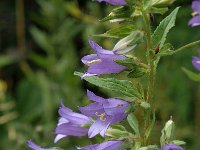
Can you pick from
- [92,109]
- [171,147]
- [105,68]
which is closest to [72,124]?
[92,109]

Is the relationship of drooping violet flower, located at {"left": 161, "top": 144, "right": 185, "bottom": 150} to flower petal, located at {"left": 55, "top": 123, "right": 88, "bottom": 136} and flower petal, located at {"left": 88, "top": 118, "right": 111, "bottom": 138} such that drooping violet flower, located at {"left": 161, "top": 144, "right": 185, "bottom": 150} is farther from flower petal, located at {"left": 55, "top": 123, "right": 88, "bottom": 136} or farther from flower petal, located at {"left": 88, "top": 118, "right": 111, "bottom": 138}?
flower petal, located at {"left": 55, "top": 123, "right": 88, "bottom": 136}

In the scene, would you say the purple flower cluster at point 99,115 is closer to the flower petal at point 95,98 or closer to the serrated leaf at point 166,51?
the flower petal at point 95,98

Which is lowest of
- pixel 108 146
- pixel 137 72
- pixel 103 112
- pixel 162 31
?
pixel 108 146

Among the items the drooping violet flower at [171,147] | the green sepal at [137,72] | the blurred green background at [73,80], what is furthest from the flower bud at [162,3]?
the blurred green background at [73,80]

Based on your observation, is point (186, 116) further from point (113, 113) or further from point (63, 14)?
point (113, 113)

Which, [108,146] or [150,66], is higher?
[150,66]

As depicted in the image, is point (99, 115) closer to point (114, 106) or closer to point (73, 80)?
point (114, 106)

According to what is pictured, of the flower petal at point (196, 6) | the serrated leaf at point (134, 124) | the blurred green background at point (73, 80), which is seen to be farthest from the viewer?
the blurred green background at point (73, 80)

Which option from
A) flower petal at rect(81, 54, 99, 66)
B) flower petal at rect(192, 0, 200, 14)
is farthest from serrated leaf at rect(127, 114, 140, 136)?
flower petal at rect(192, 0, 200, 14)
